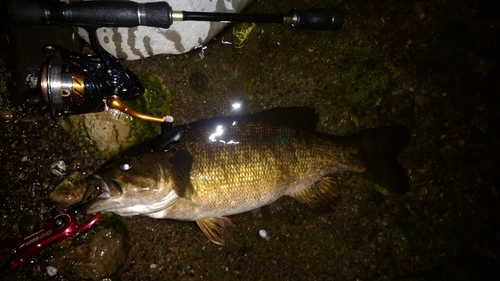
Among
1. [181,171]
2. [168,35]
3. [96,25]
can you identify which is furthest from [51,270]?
[168,35]

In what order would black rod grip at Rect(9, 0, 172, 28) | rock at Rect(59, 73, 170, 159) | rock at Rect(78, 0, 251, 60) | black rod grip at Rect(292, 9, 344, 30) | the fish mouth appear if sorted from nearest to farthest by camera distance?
black rod grip at Rect(9, 0, 172, 28), the fish mouth, black rod grip at Rect(292, 9, 344, 30), rock at Rect(78, 0, 251, 60), rock at Rect(59, 73, 170, 159)

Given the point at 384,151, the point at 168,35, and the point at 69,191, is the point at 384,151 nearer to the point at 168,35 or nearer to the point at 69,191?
the point at 168,35

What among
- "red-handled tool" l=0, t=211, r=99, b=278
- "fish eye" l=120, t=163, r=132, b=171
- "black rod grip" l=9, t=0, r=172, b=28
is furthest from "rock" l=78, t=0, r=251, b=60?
"red-handled tool" l=0, t=211, r=99, b=278

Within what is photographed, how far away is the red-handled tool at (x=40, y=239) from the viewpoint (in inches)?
91.5

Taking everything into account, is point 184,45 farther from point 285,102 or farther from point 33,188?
point 33,188

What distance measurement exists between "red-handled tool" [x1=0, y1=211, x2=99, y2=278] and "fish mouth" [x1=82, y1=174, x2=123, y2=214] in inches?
14.7

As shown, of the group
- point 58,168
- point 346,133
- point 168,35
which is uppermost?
A: point 168,35

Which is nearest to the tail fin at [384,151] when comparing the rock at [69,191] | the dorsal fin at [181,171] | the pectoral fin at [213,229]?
the pectoral fin at [213,229]

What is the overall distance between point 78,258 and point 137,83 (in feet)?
4.99

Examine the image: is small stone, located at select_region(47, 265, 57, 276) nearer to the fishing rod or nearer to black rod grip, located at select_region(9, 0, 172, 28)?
the fishing rod

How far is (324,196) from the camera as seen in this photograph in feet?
9.52

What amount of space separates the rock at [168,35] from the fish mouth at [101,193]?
44.4 inches

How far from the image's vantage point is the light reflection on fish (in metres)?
2.24

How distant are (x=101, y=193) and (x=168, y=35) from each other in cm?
138
